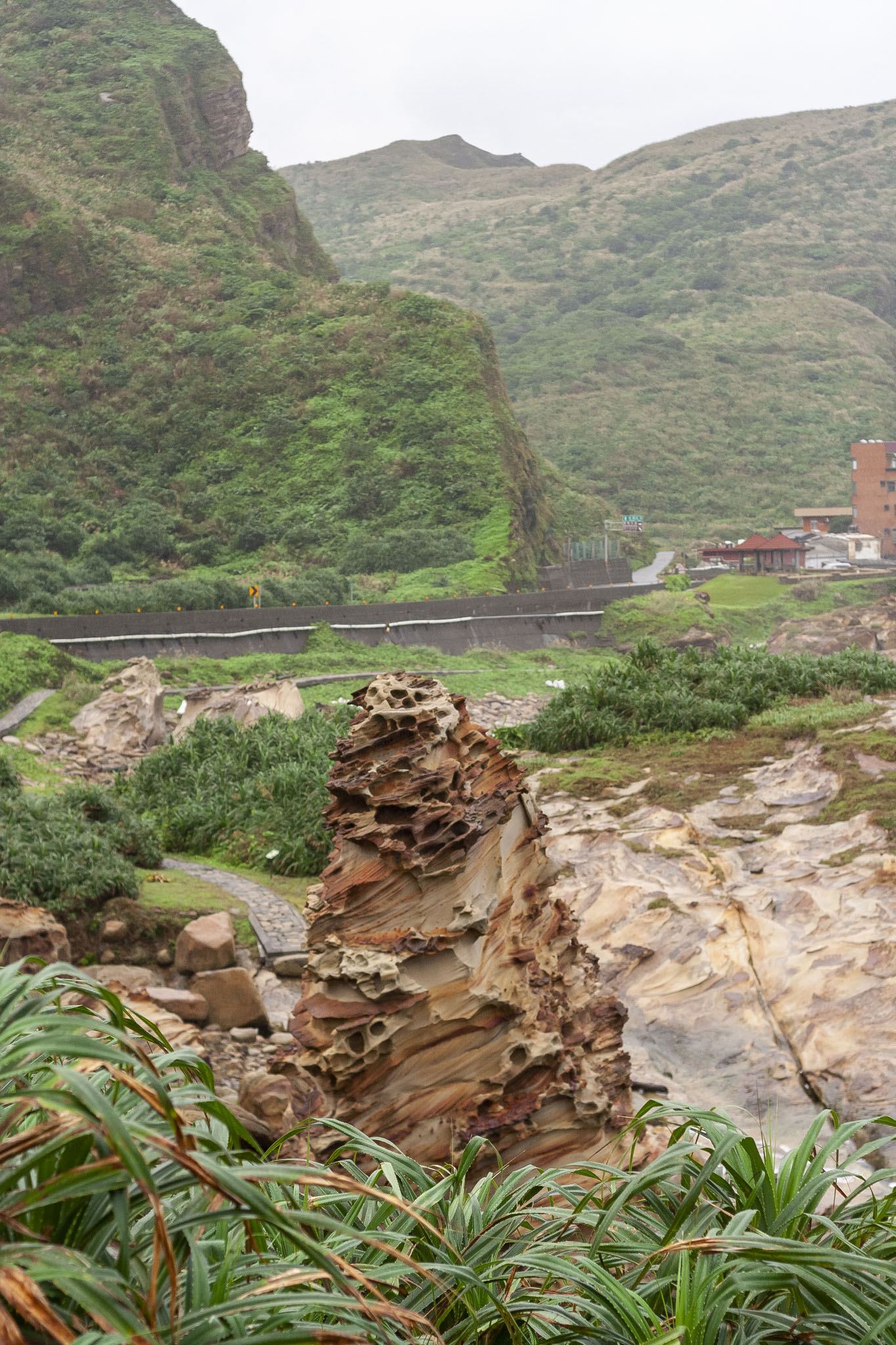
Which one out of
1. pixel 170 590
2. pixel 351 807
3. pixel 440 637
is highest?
pixel 351 807

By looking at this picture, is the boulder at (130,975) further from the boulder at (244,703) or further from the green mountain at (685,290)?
the green mountain at (685,290)

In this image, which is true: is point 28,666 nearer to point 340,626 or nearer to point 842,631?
point 340,626

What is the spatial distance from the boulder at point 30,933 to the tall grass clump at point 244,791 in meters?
3.17

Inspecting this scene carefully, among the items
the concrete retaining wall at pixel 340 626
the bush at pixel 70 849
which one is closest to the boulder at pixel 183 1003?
the bush at pixel 70 849

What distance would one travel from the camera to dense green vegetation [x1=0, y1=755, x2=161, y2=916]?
25.6ft

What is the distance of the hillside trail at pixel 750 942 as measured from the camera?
16.8 ft

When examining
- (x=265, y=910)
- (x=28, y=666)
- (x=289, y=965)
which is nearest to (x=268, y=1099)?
(x=289, y=965)

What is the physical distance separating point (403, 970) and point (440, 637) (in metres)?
18.3

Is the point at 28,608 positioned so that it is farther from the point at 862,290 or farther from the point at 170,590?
the point at 862,290

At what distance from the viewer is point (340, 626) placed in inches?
837

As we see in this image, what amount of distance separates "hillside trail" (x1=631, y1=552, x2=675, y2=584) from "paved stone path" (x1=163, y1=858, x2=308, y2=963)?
2150cm

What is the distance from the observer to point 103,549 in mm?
28438

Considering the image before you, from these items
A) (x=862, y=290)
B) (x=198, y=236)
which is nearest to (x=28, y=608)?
(x=198, y=236)

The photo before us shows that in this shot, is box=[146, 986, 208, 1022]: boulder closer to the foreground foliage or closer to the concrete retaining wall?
the foreground foliage
